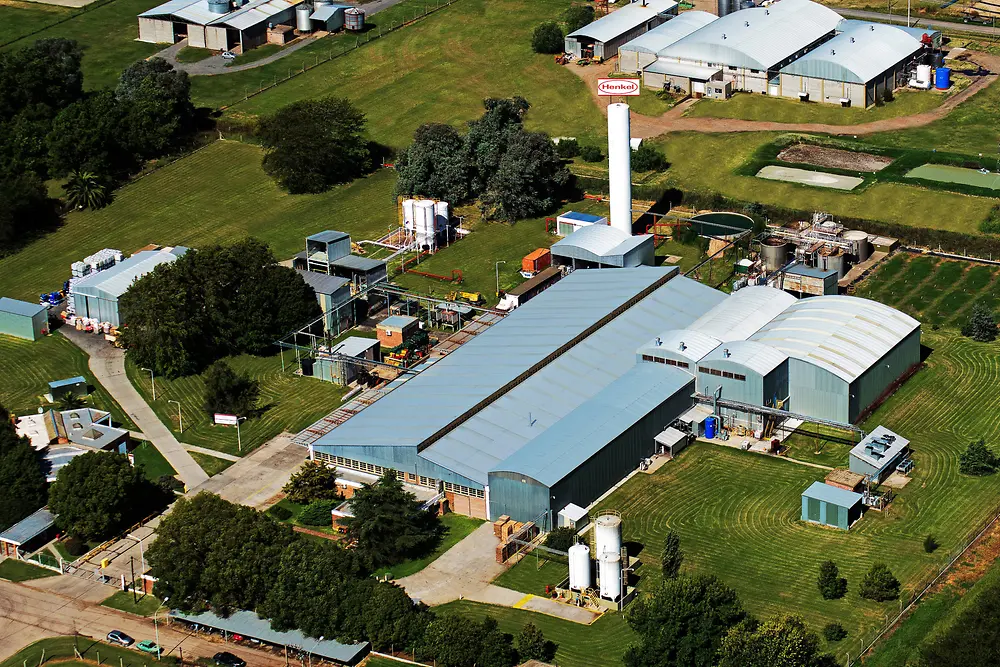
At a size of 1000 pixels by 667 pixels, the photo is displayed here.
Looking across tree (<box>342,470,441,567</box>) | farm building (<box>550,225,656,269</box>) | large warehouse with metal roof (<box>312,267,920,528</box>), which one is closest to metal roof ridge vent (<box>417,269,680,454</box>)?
large warehouse with metal roof (<box>312,267,920,528</box>)

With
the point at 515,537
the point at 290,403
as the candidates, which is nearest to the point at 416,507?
the point at 515,537

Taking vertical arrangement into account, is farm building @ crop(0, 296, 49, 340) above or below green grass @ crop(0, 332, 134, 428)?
above

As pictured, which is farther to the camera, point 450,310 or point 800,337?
point 450,310

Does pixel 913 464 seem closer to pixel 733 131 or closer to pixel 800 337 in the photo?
pixel 800 337

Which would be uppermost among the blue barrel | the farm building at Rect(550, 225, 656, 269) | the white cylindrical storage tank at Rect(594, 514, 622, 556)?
the blue barrel

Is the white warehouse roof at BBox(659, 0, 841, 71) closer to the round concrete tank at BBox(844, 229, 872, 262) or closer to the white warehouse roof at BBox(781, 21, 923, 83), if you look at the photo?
the white warehouse roof at BBox(781, 21, 923, 83)

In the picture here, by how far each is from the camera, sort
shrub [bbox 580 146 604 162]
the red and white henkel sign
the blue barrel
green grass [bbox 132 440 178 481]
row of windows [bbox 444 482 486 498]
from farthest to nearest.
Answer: the blue barrel → shrub [bbox 580 146 604 162] → the red and white henkel sign → green grass [bbox 132 440 178 481] → row of windows [bbox 444 482 486 498]

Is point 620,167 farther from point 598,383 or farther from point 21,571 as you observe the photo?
point 21,571

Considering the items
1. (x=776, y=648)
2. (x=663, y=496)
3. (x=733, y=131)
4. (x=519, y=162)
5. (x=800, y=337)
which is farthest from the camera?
(x=733, y=131)
